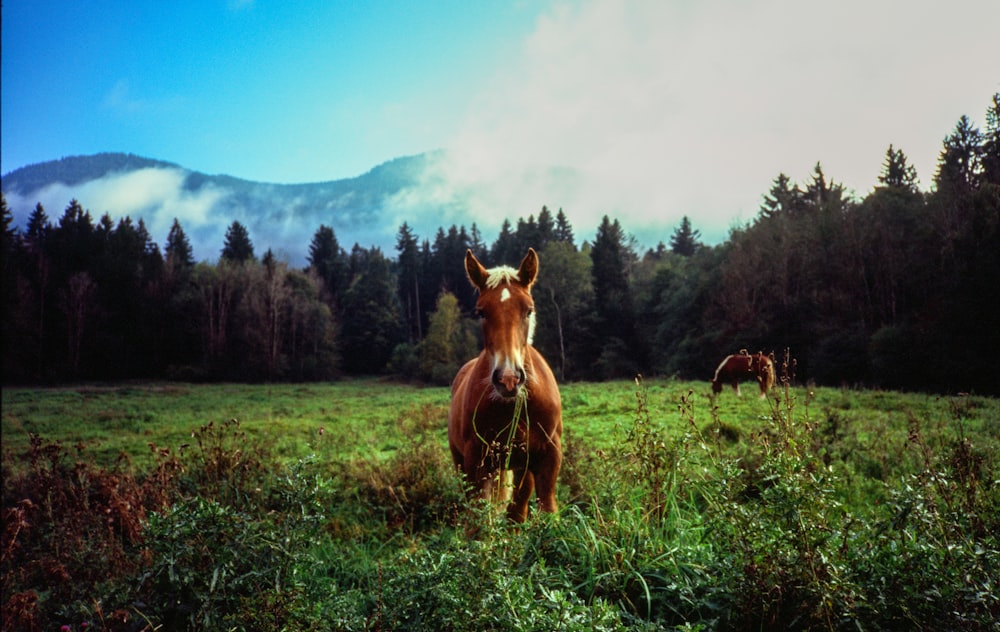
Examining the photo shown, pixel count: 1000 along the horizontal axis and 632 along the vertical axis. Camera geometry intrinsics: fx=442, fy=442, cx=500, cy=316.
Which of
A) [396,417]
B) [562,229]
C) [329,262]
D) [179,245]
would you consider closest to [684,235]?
[562,229]

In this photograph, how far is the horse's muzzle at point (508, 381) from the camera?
3203mm

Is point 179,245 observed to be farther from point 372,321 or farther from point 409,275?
point 409,275

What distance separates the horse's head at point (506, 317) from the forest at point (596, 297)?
2.00 meters

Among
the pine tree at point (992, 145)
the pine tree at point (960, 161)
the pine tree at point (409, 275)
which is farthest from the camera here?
the pine tree at point (409, 275)

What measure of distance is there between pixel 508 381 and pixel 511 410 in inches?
29.3

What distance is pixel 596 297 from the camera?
25594 millimetres

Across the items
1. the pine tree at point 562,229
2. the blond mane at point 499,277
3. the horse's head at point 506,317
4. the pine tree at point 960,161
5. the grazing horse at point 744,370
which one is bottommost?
the grazing horse at point 744,370

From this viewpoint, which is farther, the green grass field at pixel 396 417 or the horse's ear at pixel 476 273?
the horse's ear at pixel 476 273

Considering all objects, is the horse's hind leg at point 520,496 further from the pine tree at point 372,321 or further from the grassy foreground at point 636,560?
the pine tree at point 372,321

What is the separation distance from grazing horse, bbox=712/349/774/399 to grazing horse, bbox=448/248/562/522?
1.56 metres

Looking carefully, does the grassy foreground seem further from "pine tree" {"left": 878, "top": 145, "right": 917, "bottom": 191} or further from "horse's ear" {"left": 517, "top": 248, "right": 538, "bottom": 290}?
"pine tree" {"left": 878, "top": 145, "right": 917, "bottom": 191}

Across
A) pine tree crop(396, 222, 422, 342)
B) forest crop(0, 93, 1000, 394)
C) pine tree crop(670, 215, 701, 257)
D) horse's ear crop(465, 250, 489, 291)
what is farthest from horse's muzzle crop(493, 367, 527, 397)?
pine tree crop(396, 222, 422, 342)

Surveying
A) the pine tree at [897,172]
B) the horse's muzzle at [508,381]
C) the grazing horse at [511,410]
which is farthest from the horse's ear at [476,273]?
the pine tree at [897,172]

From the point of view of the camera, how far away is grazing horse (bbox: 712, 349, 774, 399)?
3.53 meters
